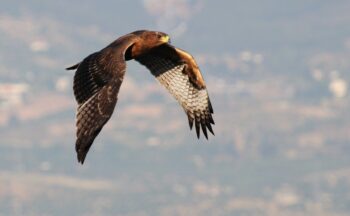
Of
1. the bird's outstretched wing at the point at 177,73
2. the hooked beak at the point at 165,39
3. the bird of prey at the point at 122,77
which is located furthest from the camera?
the bird's outstretched wing at the point at 177,73

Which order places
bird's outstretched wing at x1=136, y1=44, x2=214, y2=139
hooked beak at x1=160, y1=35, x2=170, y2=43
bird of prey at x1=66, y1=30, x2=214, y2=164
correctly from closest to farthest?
bird of prey at x1=66, y1=30, x2=214, y2=164, hooked beak at x1=160, y1=35, x2=170, y2=43, bird's outstretched wing at x1=136, y1=44, x2=214, y2=139

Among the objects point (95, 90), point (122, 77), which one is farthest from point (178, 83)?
point (95, 90)

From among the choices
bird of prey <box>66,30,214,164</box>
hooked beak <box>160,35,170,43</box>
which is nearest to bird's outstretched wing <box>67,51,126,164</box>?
bird of prey <box>66,30,214,164</box>

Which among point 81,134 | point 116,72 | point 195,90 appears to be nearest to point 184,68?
point 195,90

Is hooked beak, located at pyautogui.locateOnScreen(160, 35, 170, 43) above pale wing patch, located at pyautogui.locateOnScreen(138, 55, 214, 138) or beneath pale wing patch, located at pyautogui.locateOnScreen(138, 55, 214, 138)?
above

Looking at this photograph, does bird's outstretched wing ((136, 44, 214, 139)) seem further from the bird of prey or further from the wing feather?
the wing feather

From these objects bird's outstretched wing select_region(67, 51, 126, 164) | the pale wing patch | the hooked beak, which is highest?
the hooked beak

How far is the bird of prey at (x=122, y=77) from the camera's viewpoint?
25.2 metres

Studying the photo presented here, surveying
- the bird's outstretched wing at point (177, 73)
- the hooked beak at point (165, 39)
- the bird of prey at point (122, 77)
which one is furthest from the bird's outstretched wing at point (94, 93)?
the bird's outstretched wing at point (177, 73)

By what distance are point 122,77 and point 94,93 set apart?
75cm

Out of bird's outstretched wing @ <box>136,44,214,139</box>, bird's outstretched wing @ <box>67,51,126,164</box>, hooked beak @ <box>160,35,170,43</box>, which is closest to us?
bird's outstretched wing @ <box>67,51,126,164</box>

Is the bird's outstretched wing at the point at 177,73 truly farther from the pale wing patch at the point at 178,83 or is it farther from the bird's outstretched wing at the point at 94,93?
the bird's outstretched wing at the point at 94,93

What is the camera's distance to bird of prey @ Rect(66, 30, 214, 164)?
25.2 m

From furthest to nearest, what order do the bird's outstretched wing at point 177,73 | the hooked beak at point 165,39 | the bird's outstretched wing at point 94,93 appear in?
the bird's outstretched wing at point 177,73 < the hooked beak at point 165,39 < the bird's outstretched wing at point 94,93
